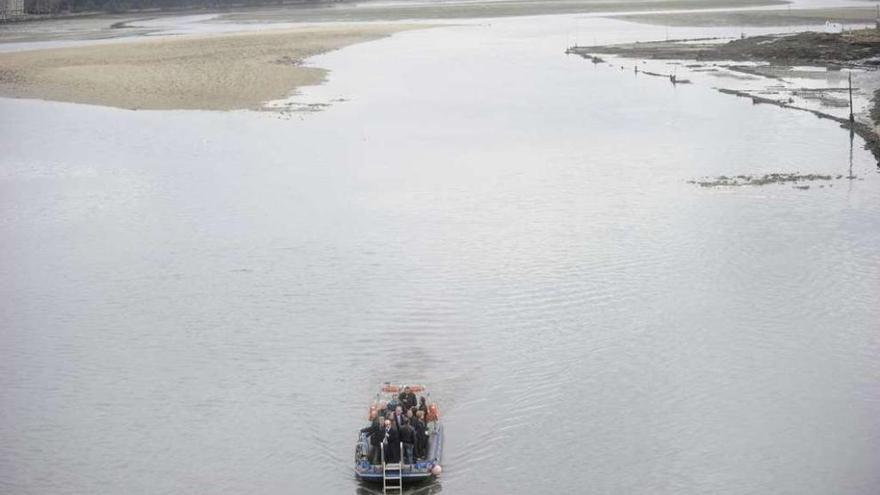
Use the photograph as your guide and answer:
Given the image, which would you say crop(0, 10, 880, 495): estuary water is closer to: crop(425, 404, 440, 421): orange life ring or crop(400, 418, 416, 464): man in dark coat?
crop(425, 404, 440, 421): orange life ring

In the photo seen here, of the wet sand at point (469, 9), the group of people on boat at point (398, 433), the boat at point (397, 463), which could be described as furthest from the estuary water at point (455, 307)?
the wet sand at point (469, 9)

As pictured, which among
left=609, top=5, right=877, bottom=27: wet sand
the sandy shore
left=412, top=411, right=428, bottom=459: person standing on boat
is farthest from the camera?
left=609, top=5, right=877, bottom=27: wet sand

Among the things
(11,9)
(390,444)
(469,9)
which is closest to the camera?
(390,444)

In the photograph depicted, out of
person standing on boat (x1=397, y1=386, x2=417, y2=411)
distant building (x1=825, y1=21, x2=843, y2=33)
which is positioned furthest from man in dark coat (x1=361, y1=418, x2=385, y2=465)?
distant building (x1=825, y1=21, x2=843, y2=33)

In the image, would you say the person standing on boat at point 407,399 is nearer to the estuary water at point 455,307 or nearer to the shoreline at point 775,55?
the estuary water at point 455,307

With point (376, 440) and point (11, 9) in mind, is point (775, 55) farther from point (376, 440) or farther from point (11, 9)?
point (11, 9)

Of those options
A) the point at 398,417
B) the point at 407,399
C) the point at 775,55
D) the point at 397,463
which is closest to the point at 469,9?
the point at 775,55

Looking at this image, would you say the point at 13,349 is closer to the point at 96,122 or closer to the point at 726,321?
the point at 726,321
